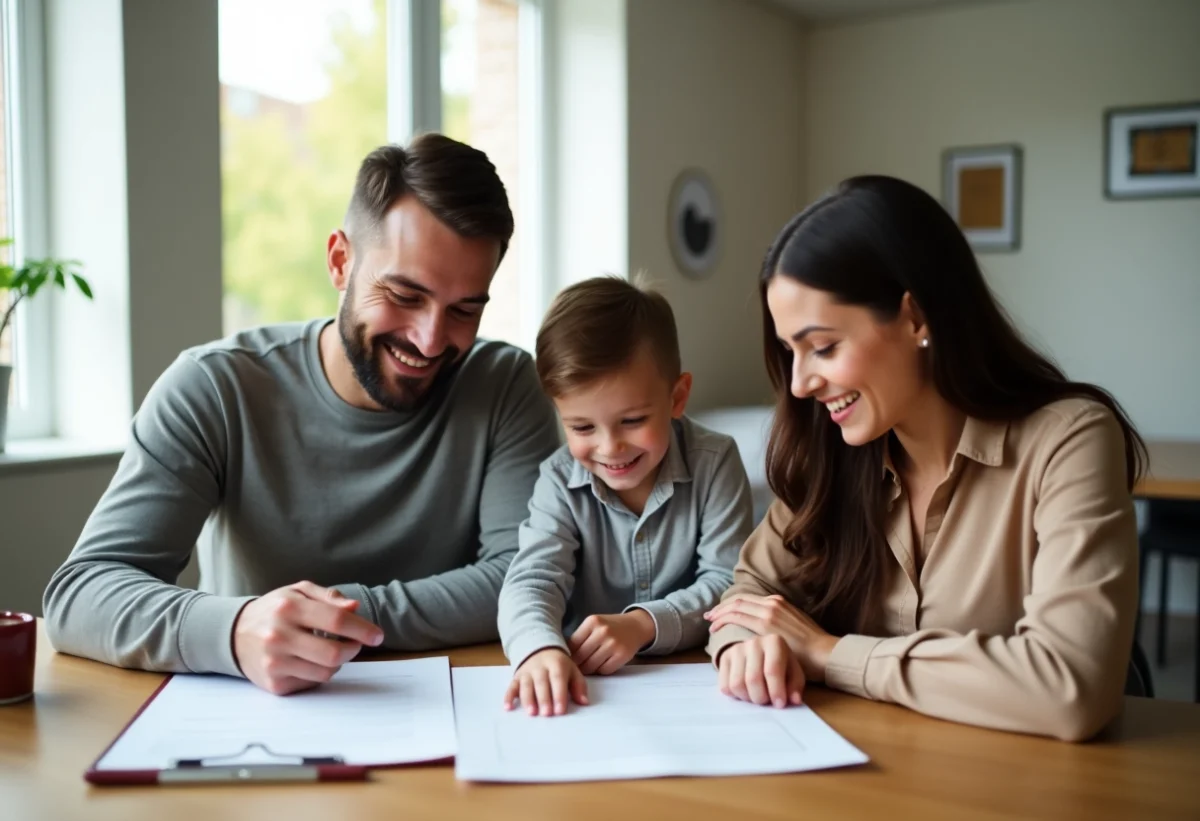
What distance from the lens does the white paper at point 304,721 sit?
3.29 feet

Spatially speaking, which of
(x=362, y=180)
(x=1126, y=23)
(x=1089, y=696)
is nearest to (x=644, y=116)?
(x=1126, y=23)

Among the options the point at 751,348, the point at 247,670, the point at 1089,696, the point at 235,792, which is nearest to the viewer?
the point at 235,792

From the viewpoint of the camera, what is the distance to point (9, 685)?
115cm

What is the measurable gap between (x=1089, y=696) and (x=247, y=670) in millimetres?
881

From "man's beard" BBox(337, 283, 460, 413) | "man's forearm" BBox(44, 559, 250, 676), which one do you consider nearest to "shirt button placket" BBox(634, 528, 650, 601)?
"man's beard" BBox(337, 283, 460, 413)

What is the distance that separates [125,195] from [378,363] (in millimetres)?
1089

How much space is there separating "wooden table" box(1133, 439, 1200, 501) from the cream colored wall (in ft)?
5.09

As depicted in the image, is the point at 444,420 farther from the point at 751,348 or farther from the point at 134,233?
the point at 751,348

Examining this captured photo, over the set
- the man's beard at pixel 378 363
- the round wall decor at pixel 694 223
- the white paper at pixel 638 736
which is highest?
the round wall decor at pixel 694 223

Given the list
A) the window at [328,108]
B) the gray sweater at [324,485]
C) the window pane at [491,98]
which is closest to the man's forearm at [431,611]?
the gray sweater at [324,485]

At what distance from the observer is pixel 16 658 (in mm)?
1149

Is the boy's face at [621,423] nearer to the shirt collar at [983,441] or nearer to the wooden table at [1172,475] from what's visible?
the shirt collar at [983,441]

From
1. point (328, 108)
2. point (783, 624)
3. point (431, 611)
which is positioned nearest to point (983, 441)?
point (783, 624)

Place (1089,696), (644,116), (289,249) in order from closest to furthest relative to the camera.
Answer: (1089,696) → (289,249) → (644,116)
